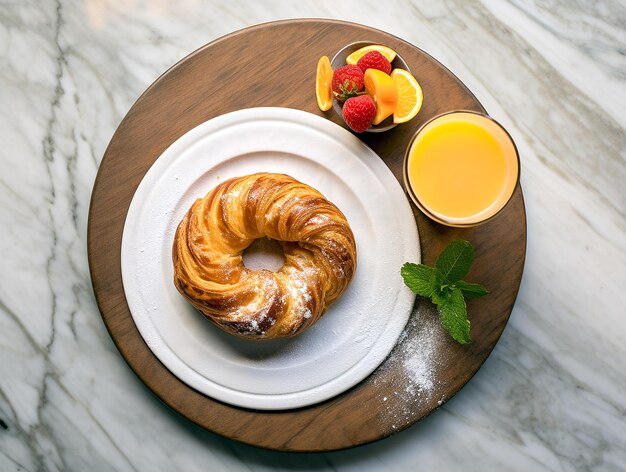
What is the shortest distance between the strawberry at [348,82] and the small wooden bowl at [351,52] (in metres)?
0.04

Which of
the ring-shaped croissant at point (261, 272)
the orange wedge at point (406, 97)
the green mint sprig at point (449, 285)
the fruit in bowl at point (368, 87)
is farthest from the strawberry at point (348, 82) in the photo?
the green mint sprig at point (449, 285)

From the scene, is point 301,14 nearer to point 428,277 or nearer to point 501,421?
point 428,277

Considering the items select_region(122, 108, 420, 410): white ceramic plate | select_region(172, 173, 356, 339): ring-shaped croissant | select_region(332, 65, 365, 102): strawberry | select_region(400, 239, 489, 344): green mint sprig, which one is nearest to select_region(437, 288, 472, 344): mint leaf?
select_region(400, 239, 489, 344): green mint sprig

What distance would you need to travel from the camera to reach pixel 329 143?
5.90 ft

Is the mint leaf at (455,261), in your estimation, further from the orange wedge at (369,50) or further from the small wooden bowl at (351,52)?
the orange wedge at (369,50)

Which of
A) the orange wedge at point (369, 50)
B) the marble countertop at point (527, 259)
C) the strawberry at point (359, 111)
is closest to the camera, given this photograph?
the strawberry at point (359, 111)

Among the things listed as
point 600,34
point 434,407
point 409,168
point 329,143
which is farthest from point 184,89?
point 600,34

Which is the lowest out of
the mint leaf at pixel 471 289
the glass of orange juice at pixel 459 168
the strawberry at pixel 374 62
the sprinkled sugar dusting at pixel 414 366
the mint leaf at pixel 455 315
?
the sprinkled sugar dusting at pixel 414 366

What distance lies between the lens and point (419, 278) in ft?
5.63

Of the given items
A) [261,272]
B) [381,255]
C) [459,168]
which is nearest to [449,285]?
[381,255]

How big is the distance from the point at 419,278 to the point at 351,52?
2.16 feet

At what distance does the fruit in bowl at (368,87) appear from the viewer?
1652 mm

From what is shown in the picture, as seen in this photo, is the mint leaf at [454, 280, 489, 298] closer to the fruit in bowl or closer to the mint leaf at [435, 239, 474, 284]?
the mint leaf at [435, 239, 474, 284]

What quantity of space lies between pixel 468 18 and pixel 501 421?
1.25 meters
